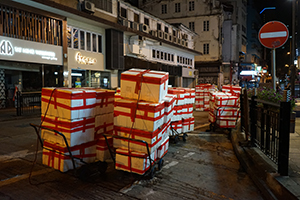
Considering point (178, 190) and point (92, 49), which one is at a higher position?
point (92, 49)

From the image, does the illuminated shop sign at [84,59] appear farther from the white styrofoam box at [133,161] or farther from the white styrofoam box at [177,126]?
the white styrofoam box at [133,161]

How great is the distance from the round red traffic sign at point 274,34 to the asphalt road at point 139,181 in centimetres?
337

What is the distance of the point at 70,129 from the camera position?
4.02m

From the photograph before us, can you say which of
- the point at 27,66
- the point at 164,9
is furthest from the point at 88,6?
the point at 164,9

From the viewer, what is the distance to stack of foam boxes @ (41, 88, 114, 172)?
13.3 ft

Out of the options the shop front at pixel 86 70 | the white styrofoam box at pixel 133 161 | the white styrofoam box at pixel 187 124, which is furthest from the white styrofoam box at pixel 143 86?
the shop front at pixel 86 70

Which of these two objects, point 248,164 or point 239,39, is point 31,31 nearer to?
point 248,164

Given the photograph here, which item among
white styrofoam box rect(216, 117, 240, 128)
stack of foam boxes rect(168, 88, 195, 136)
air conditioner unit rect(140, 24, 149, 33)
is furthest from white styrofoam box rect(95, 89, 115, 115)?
air conditioner unit rect(140, 24, 149, 33)

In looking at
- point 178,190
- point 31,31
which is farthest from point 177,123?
point 31,31

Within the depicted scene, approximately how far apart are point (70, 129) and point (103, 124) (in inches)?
34.1

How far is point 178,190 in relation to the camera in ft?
12.5

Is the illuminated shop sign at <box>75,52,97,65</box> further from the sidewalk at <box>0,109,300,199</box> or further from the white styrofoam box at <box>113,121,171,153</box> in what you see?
the sidewalk at <box>0,109,300,199</box>

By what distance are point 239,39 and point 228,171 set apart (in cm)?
4691

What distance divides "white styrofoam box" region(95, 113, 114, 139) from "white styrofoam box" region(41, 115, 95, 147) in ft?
0.37
